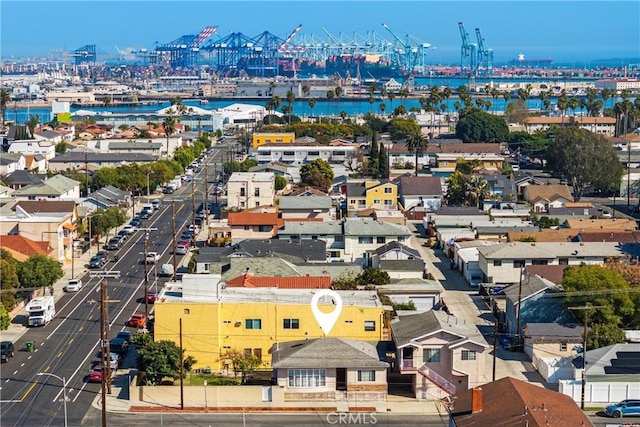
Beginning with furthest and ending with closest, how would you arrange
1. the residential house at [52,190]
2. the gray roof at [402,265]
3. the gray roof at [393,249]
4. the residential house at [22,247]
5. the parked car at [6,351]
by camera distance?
the residential house at [52,190], the gray roof at [393,249], the residential house at [22,247], the gray roof at [402,265], the parked car at [6,351]

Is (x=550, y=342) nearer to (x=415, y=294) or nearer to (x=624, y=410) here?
(x=624, y=410)

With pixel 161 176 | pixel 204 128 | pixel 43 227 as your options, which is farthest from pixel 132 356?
pixel 204 128

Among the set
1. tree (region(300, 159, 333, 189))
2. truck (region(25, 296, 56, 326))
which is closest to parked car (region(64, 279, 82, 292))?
truck (region(25, 296, 56, 326))

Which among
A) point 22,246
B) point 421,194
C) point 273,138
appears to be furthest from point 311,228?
point 273,138

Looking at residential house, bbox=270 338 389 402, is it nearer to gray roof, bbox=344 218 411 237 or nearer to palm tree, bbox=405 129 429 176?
gray roof, bbox=344 218 411 237

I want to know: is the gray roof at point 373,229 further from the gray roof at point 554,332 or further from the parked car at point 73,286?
the gray roof at point 554,332

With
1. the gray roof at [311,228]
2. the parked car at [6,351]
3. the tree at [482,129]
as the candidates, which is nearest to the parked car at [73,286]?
the parked car at [6,351]
